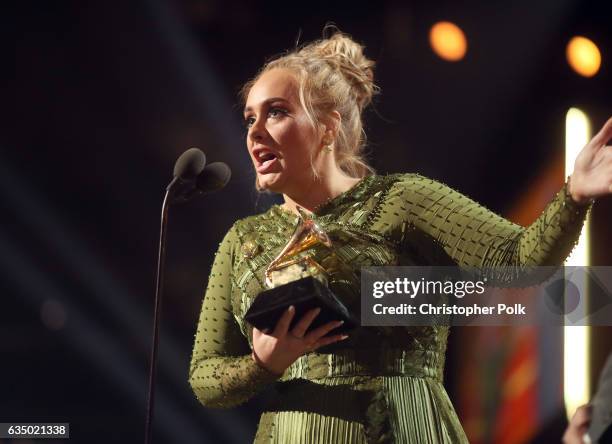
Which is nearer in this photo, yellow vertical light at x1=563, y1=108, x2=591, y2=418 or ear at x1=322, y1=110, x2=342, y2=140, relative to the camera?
ear at x1=322, y1=110, x2=342, y2=140

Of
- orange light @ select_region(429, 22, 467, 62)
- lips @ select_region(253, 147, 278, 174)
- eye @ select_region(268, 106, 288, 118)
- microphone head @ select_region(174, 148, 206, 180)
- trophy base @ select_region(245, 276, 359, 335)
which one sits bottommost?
trophy base @ select_region(245, 276, 359, 335)

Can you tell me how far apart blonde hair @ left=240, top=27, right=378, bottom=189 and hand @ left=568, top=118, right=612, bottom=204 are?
2.38 ft

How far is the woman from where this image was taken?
1.55 metres

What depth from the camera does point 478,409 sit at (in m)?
3.11

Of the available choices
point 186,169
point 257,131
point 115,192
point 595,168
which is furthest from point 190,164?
point 115,192

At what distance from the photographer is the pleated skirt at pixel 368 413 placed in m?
1.59

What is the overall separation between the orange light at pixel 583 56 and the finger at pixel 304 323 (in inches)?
72.1

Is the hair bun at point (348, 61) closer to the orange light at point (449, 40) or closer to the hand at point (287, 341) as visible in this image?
the hand at point (287, 341)

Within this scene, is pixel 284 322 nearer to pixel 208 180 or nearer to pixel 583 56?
pixel 208 180

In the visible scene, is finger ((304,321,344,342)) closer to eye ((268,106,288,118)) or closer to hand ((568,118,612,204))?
hand ((568,118,612,204))

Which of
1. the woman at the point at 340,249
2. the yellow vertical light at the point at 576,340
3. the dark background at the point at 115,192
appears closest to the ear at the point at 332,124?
the woman at the point at 340,249

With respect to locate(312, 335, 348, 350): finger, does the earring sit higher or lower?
higher

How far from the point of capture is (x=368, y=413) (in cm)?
159

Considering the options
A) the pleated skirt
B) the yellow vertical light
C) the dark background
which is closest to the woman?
the pleated skirt
